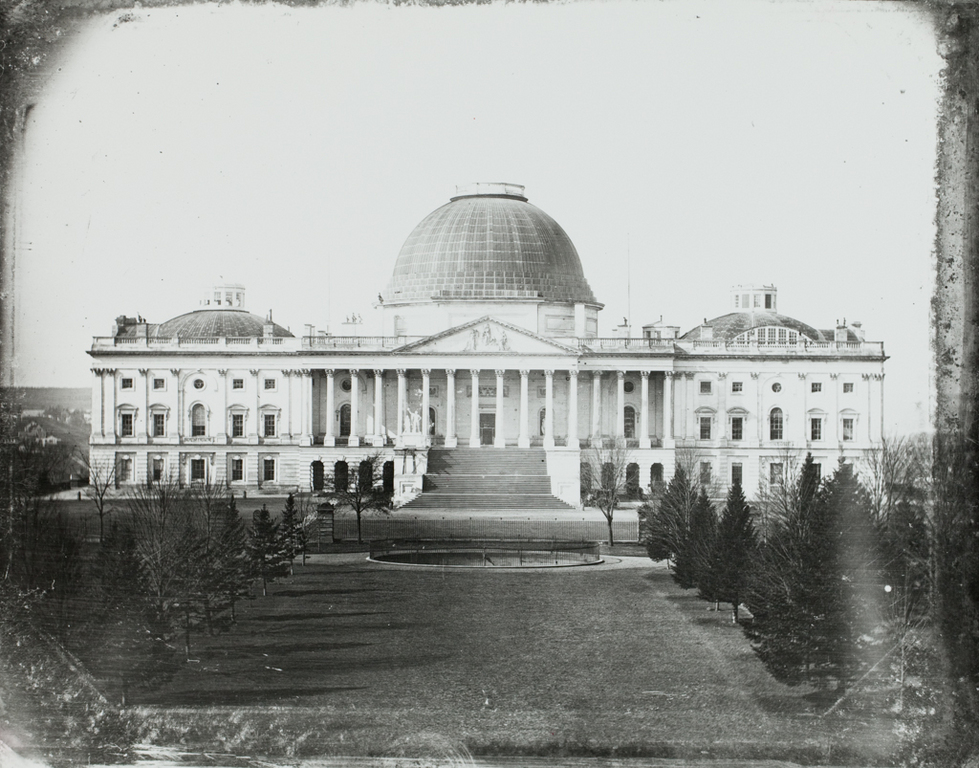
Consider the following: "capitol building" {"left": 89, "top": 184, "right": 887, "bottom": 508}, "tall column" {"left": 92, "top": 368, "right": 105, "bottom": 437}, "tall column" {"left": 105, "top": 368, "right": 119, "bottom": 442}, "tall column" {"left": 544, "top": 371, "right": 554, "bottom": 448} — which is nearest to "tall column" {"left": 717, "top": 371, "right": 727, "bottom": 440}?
"capitol building" {"left": 89, "top": 184, "right": 887, "bottom": 508}

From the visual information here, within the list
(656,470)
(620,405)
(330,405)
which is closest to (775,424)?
(656,470)

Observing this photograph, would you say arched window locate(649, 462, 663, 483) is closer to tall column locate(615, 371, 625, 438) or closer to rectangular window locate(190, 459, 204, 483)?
tall column locate(615, 371, 625, 438)

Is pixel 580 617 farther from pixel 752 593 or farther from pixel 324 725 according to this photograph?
pixel 324 725

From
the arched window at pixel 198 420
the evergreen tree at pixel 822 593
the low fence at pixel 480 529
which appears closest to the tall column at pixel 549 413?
the low fence at pixel 480 529

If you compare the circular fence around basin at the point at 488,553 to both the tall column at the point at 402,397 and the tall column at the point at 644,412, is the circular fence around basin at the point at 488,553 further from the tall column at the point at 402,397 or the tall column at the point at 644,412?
the tall column at the point at 644,412

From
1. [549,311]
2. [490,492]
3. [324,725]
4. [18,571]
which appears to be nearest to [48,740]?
[18,571]
